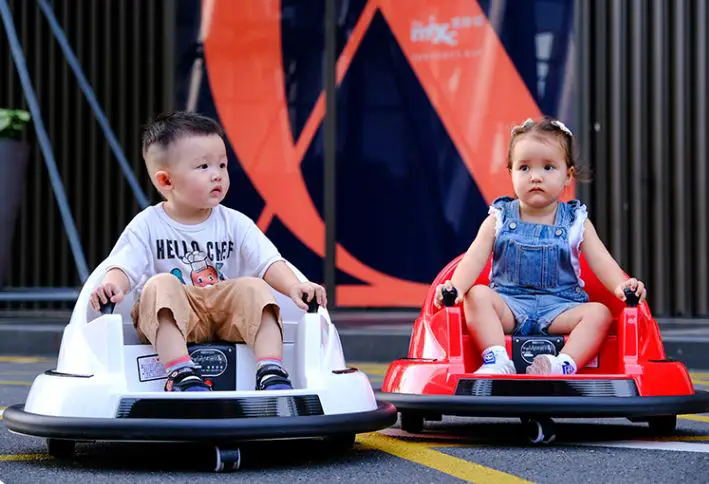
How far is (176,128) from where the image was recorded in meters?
3.83

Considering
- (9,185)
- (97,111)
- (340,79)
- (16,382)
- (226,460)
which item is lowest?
(16,382)

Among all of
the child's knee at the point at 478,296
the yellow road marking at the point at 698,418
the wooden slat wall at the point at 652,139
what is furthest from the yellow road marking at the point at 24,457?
the wooden slat wall at the point at 652,139

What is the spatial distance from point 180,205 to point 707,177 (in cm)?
514

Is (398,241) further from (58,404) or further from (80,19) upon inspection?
(58,404)

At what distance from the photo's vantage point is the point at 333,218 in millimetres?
9078

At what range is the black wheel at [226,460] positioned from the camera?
321 cm

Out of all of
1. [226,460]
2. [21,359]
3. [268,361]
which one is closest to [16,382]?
[21,359]

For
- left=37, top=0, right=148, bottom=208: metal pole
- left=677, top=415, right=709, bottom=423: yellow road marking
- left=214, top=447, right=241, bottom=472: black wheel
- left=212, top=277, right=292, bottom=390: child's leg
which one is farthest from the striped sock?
left=37, top=0, right=148, bottom=208: metal pole

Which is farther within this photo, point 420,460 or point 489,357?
point 489,357

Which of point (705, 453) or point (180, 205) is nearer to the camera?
point (705, 453)

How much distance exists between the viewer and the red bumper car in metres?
3.66

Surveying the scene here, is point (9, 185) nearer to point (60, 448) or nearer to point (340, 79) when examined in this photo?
point (340, 79)

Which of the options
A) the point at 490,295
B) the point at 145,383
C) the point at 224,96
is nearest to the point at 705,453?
the point at 490,295

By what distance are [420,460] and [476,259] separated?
1.07 metres
